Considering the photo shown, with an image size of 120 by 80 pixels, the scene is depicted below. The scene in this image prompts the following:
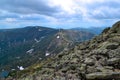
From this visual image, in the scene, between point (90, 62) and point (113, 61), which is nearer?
point (113, 61)

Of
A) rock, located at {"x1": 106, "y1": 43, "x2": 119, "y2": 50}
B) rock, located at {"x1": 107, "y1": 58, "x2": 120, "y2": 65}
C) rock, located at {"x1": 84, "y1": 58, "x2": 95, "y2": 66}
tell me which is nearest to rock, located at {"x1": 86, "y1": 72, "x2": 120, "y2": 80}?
rock, located at {"x1": 107, "y1": 58, "x2": 120, "y2": 65}

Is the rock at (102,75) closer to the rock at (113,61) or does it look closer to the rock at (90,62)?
the rock at (113,61)

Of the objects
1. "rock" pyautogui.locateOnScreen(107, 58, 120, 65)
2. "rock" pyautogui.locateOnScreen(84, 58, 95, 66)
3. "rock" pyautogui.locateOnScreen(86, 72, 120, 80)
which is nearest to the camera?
"rock" pyautogui.locateOnScreen(86, 72, 120, 80)

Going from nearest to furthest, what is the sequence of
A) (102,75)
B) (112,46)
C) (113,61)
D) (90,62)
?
(102,75) < (113,61) < (90,62) < (112,46)

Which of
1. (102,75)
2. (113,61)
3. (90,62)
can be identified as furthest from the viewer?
(90,62)

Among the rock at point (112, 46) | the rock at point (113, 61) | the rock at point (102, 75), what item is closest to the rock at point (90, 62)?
the rock at point (113, 61)

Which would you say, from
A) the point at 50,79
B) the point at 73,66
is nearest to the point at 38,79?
the point at 50,79

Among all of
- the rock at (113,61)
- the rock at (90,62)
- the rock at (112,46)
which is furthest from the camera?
the rock at (112,46)

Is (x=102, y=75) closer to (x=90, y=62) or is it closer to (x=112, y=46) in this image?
(x=90, y=62)

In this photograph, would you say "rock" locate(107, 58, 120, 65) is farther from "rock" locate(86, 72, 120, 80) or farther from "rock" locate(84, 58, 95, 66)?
"rock" locate(86, 72, 120, 80)

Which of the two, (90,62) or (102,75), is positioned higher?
(90,62)

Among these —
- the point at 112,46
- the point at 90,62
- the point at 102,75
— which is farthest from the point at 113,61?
the point at 112,46

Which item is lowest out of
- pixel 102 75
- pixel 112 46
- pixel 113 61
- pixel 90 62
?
pixel 102 75

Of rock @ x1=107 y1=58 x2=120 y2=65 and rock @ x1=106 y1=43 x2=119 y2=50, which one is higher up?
rock @ x1=106 y1=43 x2=119 y2=50
